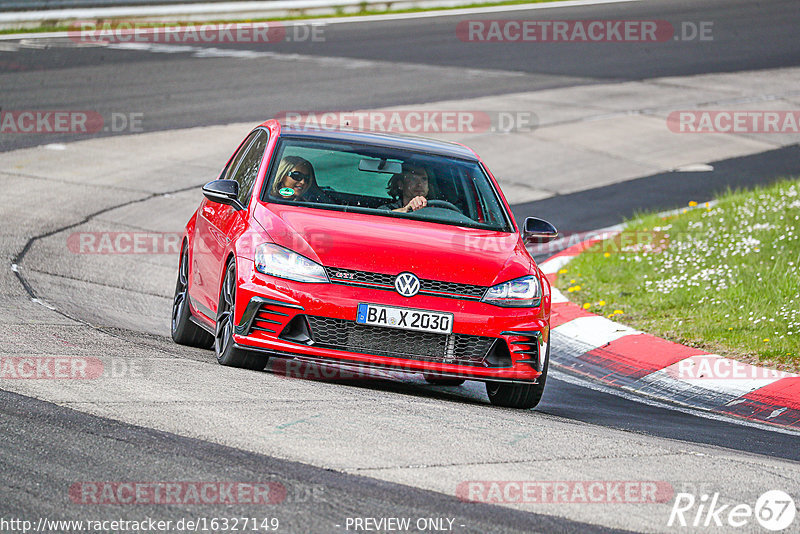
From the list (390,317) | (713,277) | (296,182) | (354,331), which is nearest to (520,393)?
(390,317)

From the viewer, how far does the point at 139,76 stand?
20.9m

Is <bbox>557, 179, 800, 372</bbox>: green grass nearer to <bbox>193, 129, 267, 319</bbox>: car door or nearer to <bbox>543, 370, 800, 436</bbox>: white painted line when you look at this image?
<bbox>543, 370, 800, 436</bbox>: white painted line

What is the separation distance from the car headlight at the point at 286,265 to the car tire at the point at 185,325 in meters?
1.61

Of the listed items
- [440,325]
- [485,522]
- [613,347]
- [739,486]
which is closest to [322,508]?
[485,522]

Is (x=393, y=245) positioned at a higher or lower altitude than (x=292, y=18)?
lower

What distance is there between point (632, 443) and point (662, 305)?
4.50m

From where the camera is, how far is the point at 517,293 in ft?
23.5

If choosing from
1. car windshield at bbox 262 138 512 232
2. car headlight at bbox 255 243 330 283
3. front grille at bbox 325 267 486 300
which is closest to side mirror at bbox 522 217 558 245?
car windshield at bbox 262 138 512 232

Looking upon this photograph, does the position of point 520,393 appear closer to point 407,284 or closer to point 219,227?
point 407,284

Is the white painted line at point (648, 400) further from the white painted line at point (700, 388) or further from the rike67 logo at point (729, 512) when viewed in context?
the rike67 logo at point (729, 512)

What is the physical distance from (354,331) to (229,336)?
2.67 feet

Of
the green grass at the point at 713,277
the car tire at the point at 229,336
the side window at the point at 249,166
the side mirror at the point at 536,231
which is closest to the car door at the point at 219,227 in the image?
the side window at the point at 249,166

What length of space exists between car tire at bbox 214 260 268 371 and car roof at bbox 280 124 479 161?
4.44 feet

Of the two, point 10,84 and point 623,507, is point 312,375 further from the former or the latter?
point 10,84
